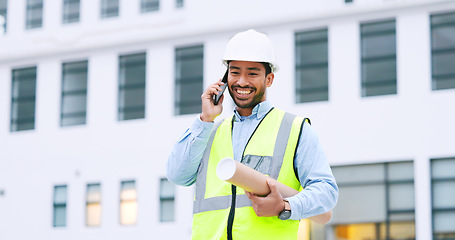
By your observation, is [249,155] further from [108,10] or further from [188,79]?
[108,10]

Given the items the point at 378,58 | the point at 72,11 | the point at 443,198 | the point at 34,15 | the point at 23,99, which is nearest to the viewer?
the point at 443,198

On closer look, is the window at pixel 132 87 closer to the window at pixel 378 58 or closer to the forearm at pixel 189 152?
the window at pixel 378 58

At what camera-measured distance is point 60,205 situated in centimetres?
2684

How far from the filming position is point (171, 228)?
2472cm

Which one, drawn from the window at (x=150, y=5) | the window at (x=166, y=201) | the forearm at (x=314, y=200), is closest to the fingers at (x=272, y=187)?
the forearm at (x=314, y=200)

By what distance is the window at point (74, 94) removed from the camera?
2725cm

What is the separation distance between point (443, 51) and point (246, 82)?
19.0m

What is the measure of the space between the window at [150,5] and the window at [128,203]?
5583 millimetres

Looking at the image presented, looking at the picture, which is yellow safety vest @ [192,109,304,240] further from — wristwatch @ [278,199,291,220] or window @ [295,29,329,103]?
window @ [295,29,329,103]

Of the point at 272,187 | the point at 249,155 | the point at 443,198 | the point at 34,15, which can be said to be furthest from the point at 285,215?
the point at 34,15

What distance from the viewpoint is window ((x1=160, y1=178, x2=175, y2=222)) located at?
25.1 metres

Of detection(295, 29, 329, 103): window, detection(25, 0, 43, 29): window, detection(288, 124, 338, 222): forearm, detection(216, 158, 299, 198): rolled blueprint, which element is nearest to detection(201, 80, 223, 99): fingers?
detection(288, 124, 338, 222): forearm

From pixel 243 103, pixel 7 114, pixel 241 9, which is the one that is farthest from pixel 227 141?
pixel 7 114

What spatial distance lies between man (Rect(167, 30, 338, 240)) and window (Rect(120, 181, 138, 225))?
2156 cm
